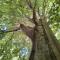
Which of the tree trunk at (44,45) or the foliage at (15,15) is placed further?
the foliage at (15,15)

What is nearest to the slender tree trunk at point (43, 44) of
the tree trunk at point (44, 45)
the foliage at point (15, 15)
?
the tree trunk at point (44, 45)

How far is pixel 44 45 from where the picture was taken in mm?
3816

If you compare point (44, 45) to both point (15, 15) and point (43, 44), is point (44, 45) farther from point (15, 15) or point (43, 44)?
point (15, 15)

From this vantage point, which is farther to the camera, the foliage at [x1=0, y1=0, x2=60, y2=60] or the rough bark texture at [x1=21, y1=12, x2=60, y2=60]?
the foliage at [x1=0, y1=0, x2=60, y2=60]

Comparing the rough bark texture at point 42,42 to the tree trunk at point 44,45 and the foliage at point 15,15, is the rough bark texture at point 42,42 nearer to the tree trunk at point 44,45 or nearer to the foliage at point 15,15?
the tree trunk at point 44,45

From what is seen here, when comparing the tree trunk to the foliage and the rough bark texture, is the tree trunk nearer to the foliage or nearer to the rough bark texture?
the rough bark texture

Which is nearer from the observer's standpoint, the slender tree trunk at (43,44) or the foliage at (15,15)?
the slender tree trunk at (43,44)

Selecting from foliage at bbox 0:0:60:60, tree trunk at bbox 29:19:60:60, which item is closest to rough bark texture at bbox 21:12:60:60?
tree trunk at bbox 29:19:60:60

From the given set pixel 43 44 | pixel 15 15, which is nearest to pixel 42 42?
pixel 43 44

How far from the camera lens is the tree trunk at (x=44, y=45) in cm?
354

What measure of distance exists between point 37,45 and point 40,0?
1.26m

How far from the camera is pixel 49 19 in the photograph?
15.6 feet

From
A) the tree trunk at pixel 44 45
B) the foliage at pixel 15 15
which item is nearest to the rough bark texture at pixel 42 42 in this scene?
the tree trunk at pixel 44 45

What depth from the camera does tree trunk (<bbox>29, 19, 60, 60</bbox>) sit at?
11.6 ft
